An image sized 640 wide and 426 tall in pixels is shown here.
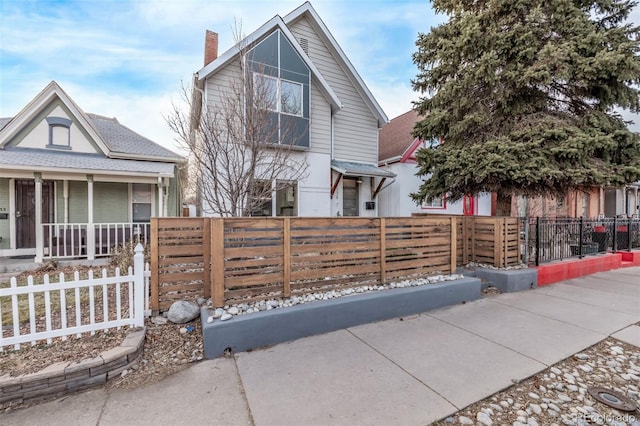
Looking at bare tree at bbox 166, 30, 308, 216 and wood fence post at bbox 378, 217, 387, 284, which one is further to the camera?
bare tree at bbox 166, 30, 308, 216

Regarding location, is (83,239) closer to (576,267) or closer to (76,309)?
(76,309)

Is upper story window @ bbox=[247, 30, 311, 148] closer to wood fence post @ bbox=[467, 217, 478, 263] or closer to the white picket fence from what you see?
wood fence post @ bbox=[467, 217, 478, 263]

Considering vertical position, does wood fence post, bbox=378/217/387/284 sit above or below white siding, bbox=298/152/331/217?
below

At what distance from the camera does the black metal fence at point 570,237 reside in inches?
260

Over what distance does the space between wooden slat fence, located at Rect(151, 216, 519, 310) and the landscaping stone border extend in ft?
1.17

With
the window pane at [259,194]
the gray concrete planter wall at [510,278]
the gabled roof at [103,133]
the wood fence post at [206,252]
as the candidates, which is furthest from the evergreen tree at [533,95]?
the gabled roof at [103,133]

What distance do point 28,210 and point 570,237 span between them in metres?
15.8

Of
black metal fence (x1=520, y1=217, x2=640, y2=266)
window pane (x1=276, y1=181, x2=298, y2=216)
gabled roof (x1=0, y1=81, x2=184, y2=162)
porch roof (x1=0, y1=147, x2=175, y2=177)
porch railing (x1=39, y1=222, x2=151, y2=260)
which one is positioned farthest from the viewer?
window pane (x1=276, y1=181, x2=298, y2=216)

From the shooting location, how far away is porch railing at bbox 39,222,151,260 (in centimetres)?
771

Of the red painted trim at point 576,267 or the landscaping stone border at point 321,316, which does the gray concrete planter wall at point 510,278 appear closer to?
the red painted trim at point 576,267

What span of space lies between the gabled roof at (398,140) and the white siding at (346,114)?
111 cm

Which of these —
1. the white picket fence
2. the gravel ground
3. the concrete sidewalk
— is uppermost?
the white picket fence

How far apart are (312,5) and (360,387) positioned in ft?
37.2

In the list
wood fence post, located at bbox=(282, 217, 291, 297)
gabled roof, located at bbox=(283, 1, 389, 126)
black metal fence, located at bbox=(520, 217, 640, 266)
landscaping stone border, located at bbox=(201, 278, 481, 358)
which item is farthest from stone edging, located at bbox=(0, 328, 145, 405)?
gabled roof, located at bbox=(283, 1, 389, 126)
